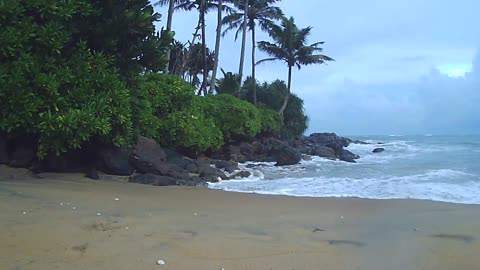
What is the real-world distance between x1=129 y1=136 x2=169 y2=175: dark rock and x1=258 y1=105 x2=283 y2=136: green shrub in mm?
16586

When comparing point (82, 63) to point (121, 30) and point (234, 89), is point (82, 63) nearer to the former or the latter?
point (121, 30)

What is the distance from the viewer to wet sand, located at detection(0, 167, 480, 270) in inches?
146

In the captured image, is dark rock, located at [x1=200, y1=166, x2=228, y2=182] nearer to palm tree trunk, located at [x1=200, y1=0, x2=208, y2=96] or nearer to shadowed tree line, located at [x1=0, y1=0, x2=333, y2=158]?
shadowed tree line, located at [x1=0, y1=0, x2=333, y2=158]

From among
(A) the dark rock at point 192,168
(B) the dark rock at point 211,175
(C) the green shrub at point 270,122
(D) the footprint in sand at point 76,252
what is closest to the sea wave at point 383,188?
(B) the dark rock at point 211,175

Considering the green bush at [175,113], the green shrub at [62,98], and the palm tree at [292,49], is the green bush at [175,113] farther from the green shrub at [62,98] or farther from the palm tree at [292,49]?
the palm tree at [292,49]

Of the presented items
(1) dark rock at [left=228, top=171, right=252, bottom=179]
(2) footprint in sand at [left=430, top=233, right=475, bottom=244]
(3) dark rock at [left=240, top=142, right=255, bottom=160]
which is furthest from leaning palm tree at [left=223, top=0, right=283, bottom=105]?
(2) footprint in sand at [left=430, top=233, right=475, bottom=244]

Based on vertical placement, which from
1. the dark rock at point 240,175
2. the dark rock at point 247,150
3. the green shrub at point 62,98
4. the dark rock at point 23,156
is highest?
the green shrub at point 62,98

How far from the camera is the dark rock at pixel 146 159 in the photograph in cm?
1135

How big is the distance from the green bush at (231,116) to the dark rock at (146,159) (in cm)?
950

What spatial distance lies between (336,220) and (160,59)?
20.9 ft

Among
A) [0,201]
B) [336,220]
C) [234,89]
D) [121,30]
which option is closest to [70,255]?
[0,201]

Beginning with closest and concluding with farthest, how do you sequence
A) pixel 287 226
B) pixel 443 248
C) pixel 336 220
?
pixel 443 248, pixel 287 226, pixel 336 220

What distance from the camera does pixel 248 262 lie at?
3.73m

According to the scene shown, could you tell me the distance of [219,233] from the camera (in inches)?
185
